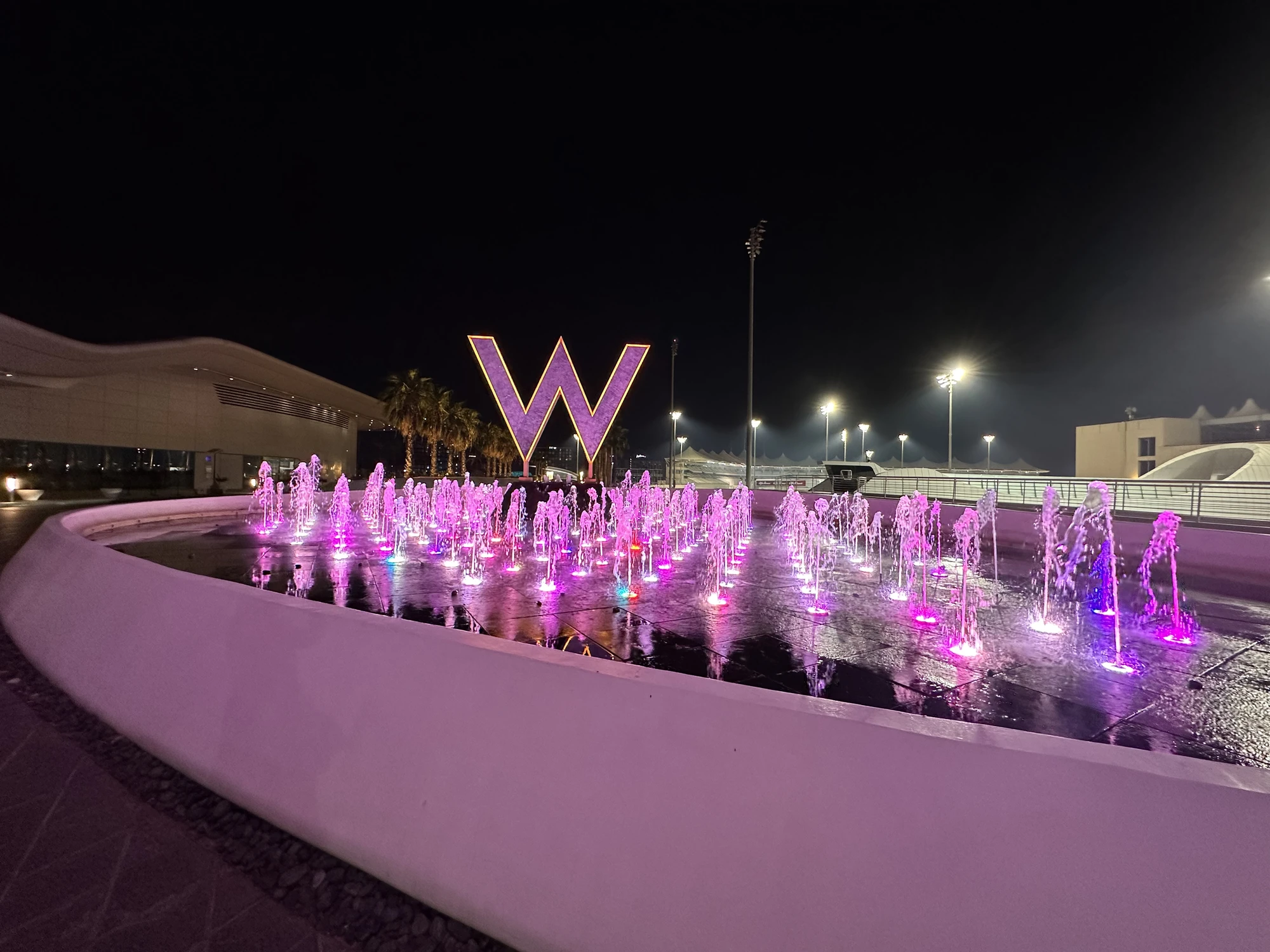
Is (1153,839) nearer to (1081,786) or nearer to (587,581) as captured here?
(1081,786)

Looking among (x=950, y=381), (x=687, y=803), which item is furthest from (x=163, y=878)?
(x=950, y=381)

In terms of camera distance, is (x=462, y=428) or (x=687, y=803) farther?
(x=462, y=428)

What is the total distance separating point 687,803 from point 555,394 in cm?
1989

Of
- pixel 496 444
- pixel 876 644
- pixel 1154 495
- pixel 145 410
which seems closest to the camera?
pixel 876 644

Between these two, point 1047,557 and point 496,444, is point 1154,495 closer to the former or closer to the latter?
point 1047,557

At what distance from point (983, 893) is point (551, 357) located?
67.1 ft

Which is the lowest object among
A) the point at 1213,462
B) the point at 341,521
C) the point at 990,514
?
the point at 341,521

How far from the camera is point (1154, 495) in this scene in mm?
17844

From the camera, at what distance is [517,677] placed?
2.56 metres

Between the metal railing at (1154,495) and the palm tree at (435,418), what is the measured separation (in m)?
31.8

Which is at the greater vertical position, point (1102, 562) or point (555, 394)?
point (555, 394)

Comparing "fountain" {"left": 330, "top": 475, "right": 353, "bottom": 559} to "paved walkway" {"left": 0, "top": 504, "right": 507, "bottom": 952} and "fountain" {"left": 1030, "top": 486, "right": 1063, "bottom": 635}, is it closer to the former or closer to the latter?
"paved walkway" {"left": 0, "top": 504, "right": 507, "bottom": 952}

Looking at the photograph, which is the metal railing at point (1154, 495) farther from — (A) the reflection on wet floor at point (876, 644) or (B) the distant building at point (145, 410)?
(B) the distant building at point (145, 410)

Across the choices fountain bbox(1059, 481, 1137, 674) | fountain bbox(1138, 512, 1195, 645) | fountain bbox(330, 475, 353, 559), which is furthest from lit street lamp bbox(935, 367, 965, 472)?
fountain bbox(330, 475, 353, 559)
